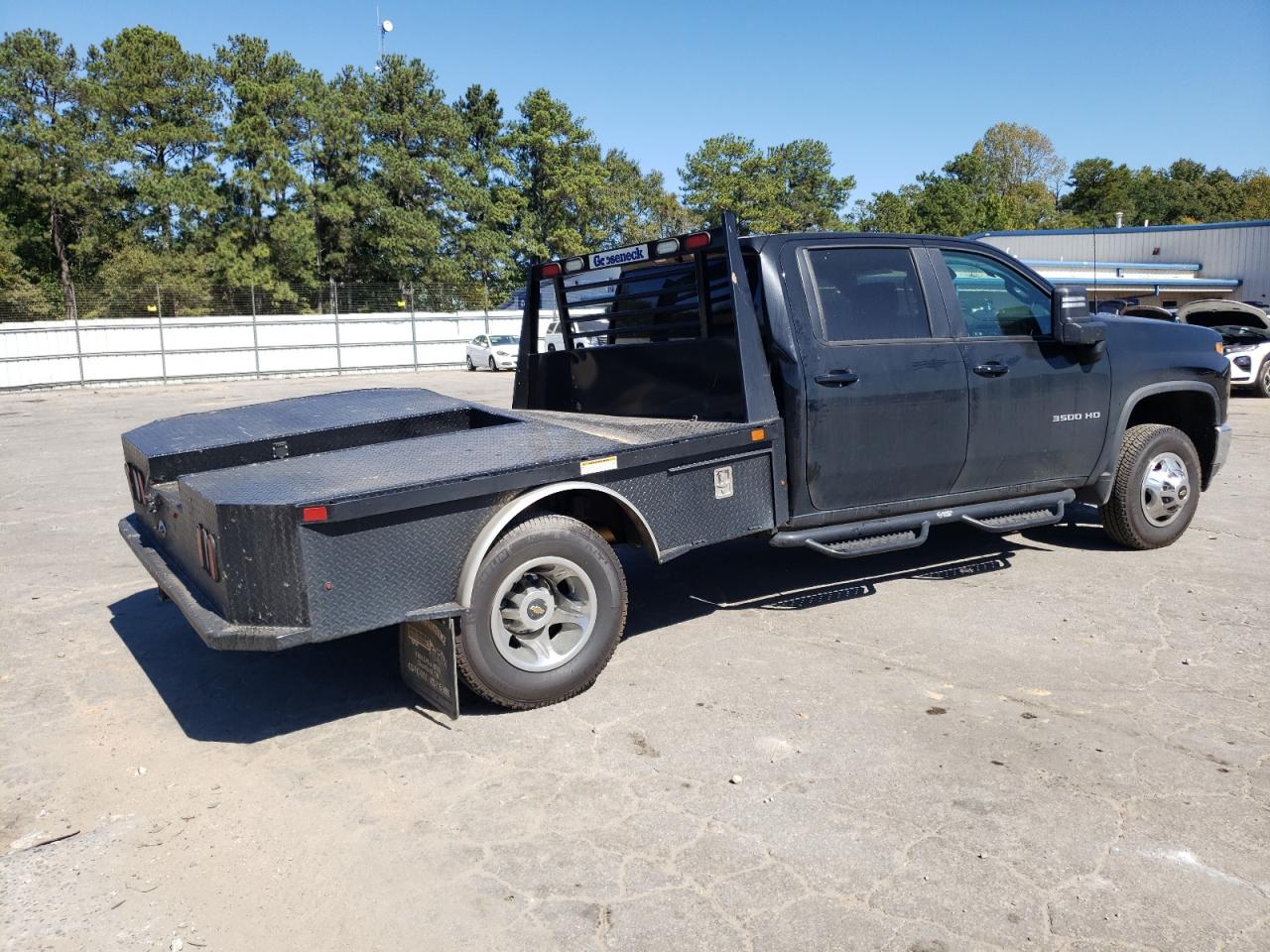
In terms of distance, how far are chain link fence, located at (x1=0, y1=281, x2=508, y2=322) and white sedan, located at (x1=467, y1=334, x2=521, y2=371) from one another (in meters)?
4.91

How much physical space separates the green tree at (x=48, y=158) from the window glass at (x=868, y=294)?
154 ft

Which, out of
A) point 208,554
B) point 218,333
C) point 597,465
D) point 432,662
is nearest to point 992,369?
point 597,465

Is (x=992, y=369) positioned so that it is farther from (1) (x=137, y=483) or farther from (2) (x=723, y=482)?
(1) (x=137, y=483)

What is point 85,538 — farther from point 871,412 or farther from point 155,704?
point 871,412

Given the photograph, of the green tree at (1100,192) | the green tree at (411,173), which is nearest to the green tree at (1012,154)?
the green tree at (1100,192)

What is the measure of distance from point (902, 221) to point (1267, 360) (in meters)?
59.1

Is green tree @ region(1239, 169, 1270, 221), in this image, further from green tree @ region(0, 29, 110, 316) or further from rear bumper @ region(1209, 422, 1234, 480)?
rear bumper @ region(1209, 422, 1234, 480)

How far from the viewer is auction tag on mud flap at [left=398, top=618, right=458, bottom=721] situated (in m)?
4.12

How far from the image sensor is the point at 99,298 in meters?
32.3

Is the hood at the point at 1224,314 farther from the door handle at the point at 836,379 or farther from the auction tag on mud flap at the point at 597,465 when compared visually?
the auction tag on mud flap at the point at 597,465

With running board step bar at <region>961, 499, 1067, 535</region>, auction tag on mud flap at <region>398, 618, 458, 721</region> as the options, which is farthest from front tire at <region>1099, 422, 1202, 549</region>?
auction tag on mud flap at <region>398, 618, 458, 721</region>

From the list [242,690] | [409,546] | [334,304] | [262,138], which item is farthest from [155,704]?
[262,138]

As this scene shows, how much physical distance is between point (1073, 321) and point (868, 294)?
132 centimetres

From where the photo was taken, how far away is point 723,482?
490 cm
